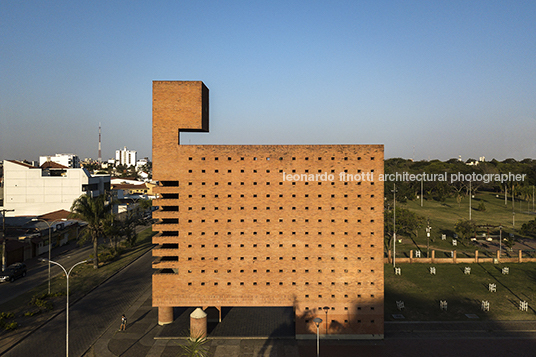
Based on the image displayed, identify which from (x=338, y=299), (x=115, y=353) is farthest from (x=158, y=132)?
(x=338, y=299)

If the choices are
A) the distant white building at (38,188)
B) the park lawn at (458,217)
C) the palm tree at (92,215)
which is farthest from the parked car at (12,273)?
the park lawn at (458,217)

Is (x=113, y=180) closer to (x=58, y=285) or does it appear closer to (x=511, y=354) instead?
(x=58, y=285)

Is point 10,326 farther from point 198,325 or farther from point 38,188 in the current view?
point 38,188

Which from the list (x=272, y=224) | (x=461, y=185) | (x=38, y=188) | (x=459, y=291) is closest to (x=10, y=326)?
(x=272, y=224)

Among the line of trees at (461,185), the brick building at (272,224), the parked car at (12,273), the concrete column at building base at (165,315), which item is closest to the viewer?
the brick building at (272,224)

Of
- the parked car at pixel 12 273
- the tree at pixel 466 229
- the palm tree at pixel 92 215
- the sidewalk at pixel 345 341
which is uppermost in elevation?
the palm tree at pixel 92 215

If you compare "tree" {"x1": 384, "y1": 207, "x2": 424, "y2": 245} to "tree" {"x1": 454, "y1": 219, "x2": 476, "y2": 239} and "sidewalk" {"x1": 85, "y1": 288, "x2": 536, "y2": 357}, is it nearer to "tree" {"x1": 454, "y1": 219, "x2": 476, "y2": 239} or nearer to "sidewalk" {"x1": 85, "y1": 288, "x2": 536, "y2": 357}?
"tree" {"x1": 454, "y1": 219, "x2": 476, "y2": 239}

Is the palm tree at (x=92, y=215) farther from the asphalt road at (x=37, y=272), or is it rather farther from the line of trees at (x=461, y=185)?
the line of trees at (x=461, y=185)
